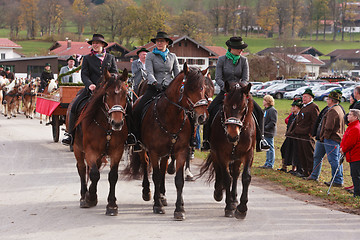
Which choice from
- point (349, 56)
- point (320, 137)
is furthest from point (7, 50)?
point (320, 137)

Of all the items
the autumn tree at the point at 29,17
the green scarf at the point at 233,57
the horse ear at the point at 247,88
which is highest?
the autumn tree at the point at 29,17

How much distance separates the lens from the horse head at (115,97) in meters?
7.43

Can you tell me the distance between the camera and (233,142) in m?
7.54

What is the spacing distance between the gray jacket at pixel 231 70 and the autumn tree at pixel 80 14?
114802 mm

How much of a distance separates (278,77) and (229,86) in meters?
70.2

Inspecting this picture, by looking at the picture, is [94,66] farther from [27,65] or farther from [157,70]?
[27,65]

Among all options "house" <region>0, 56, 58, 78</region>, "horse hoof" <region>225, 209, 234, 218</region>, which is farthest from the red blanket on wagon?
"house" <region>0, 56, 58, 78</region>

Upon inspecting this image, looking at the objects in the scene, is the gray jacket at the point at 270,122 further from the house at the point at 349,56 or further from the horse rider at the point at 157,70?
the house at the point at 349,56

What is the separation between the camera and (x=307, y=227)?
7.41 m

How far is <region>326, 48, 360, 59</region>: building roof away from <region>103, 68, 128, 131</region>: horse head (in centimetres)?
12003

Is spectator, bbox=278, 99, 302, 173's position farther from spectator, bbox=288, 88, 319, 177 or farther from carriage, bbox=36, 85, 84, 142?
carriage, bbox=36, 85, 84, 142

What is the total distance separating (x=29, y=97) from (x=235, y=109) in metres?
22.1

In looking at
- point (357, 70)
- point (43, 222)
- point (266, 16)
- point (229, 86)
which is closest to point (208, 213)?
point (229, 86)

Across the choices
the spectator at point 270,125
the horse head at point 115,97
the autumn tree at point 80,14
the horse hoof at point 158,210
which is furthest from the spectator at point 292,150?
the autumn tree at point 80,14
